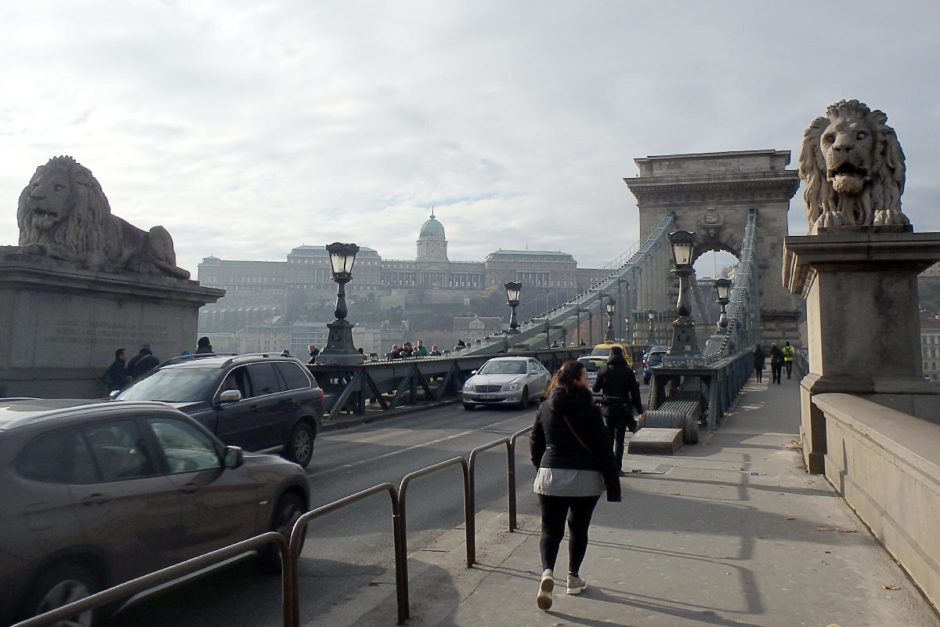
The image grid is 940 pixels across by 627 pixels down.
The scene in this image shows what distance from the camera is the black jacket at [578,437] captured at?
16.1 feet

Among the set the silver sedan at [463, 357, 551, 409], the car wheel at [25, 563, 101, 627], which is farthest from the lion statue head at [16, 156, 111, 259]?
the car wheel at [25, 563, 101, 627]

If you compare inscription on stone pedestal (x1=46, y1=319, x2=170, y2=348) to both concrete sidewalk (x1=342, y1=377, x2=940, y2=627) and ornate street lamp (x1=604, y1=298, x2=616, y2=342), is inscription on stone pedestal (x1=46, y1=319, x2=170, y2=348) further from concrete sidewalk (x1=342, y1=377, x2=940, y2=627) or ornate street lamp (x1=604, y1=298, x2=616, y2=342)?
ornate street lamp (x1=604, y1=298, x2=616, y2=342)

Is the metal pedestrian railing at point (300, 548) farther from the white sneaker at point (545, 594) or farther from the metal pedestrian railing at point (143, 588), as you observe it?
the white sneaker at point (545, 594)

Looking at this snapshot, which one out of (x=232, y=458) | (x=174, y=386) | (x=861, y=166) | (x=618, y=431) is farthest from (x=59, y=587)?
(x=861, y=166)

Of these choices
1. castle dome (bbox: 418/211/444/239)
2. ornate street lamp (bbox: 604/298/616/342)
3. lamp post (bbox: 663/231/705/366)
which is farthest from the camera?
castle dome (bbox: 418/211/444/239)

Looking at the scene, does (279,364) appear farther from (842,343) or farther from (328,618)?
(842,343)

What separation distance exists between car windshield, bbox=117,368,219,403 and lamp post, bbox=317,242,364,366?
773 cm

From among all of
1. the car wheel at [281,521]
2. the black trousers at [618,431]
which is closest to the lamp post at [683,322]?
the black trousers at [618,431]

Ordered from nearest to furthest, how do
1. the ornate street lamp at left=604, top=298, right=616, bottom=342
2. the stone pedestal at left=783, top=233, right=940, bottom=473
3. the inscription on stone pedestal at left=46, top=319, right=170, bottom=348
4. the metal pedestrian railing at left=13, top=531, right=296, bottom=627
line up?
1. the metal pedestrian railing at left=13, top=531, right=296, bottom=627
2. the stone pedestal at left=783, top=233, right=940, bottom=473
3. the inscription on stone pedestal at left=46, top=319, right=170, bottom=348
4. the ornate street lamp at left=604, top=298, right=616, bottom=342

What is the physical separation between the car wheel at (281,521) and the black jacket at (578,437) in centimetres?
186

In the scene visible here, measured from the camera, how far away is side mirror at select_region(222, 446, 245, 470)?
5.24 m

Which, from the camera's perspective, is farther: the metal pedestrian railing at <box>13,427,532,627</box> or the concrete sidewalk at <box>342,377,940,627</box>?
the concrete sidewalk at <box>342,377,940,627</box>

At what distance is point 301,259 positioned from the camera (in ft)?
485

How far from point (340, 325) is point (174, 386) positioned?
28.1 feet
